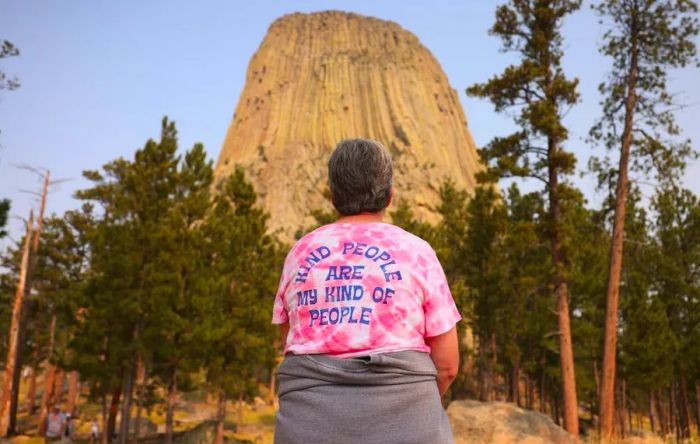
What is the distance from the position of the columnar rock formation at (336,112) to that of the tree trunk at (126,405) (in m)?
62.1

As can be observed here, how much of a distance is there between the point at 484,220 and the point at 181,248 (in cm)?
1313

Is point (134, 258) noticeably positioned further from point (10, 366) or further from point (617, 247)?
point (617, 247)

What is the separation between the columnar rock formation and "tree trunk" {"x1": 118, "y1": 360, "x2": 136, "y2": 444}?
6206cm

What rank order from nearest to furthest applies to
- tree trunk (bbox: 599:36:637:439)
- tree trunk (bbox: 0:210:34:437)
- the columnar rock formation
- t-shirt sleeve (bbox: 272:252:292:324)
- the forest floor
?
t-shirt sleeve (bbox: 272:252:292:324), tree trunk (bbox: 599:36:637:439), tree trunk (bbox: 0:210:34:437), the forest floor, the columnar rock formation

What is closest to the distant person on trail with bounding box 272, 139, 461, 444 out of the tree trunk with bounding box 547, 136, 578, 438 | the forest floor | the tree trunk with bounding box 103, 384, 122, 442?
the tree trunk with bounding box 547, 136, 578, 438

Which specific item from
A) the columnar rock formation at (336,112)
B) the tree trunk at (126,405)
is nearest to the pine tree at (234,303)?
the tree trunk at (126,405)

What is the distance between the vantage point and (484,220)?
25859 mm

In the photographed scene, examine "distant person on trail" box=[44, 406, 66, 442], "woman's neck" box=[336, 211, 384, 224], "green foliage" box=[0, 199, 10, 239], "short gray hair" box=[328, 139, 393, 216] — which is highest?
"green foliage" box=[0, 199, 10, 239]

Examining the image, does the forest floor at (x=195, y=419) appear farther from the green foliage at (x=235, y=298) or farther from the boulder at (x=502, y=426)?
the boulder at (x=502, y=426)

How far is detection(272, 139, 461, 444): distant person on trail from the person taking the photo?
2.07m

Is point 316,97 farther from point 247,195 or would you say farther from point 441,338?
point 441,338

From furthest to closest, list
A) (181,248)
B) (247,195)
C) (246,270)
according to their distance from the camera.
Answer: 1. (247,195)
2. (246,270)
3. (181,248)

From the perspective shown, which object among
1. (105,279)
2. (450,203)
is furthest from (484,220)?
(105,279)

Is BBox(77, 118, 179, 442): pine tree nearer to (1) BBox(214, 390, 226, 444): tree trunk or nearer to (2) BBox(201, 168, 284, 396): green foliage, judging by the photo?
(2) BBox(201, 168, 284, 396): green foliage
